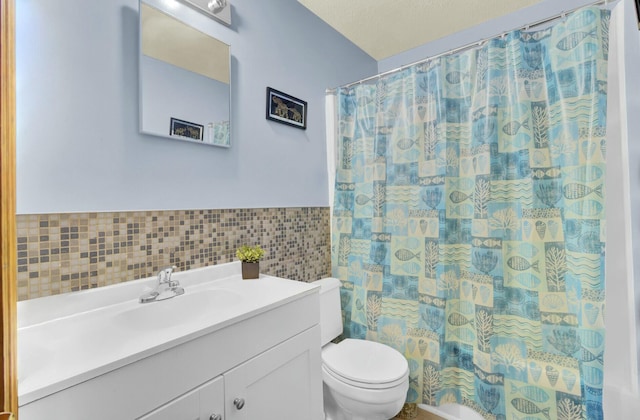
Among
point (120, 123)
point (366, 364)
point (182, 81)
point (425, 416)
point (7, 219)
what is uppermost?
point (182, 81)

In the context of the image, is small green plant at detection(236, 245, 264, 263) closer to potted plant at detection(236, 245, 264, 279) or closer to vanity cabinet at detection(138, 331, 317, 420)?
potted plant at detection(236, 245, 264, 279)

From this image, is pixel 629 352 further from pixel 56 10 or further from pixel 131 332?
pixel 56 10

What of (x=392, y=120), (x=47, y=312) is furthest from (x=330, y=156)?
(x=47, y=312)

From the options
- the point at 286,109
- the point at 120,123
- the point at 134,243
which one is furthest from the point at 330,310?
the point at 120,123

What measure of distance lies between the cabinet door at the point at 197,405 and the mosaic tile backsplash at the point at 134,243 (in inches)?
21.8

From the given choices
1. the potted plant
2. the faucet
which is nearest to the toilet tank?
the potted plant

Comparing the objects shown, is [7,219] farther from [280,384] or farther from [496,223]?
[496,223]

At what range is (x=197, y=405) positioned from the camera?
2.71 feet

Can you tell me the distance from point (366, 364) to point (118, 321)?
3.93 ft

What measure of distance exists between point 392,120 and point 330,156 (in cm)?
50

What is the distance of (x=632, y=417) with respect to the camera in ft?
3.90

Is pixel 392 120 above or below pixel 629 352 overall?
above

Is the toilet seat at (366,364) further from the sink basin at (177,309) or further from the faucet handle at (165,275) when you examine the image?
the faucet handle at (165,275)

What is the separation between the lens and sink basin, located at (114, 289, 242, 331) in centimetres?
103
